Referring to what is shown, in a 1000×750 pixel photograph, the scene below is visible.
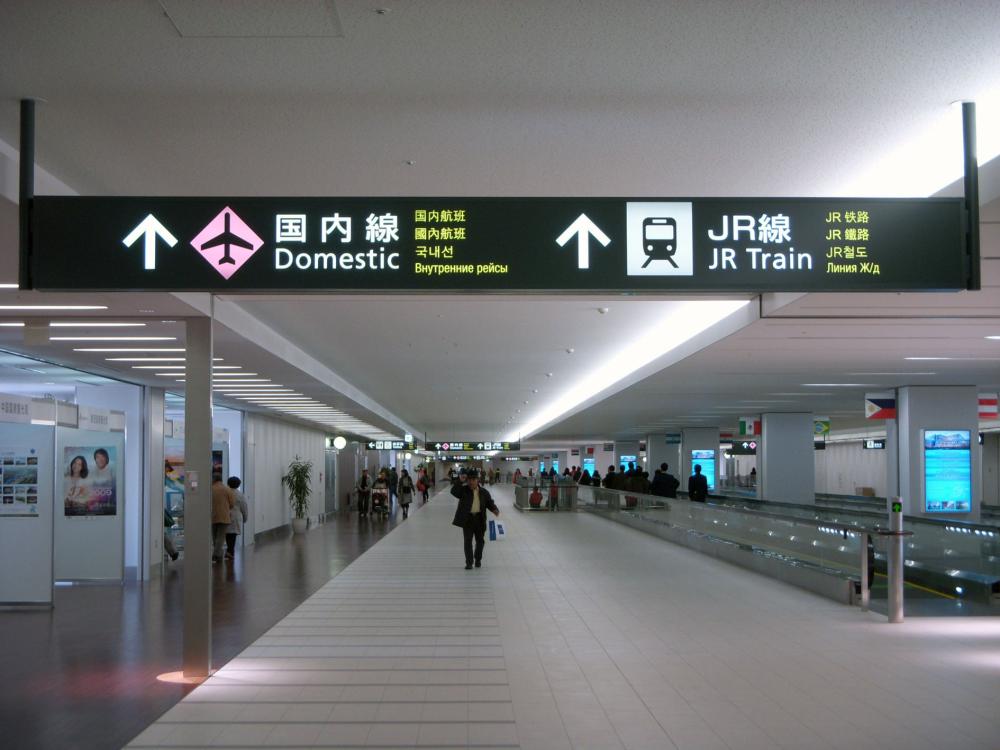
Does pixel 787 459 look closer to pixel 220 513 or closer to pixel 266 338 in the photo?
pixel 220 513

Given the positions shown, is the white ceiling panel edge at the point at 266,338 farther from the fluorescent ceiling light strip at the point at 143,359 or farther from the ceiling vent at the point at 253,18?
the ceiling vent at the point at 253,18

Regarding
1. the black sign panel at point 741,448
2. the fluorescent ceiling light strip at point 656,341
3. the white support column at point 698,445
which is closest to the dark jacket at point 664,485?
the fluorescent ceiling light strip at point 656,341

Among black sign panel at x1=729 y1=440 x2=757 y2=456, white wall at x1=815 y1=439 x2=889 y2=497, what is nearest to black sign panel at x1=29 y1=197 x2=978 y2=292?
white wall at x1=815 y1=439 x2=889 y2=497

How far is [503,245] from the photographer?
A: 523 cm

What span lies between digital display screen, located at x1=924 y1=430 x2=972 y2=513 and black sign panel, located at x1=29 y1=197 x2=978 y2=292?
41.3ft

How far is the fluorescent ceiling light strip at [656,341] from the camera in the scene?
12.1 meters

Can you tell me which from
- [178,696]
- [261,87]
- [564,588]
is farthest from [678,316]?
[261,87]

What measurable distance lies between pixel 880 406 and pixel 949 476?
1.87 m

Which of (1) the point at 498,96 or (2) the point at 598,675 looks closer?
(1) the point at 498,96

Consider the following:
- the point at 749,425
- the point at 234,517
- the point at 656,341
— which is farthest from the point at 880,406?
the point at 234,517

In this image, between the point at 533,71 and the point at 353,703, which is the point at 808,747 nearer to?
the point at 353,703

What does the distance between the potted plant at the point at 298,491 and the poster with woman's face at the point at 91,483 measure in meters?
10.7

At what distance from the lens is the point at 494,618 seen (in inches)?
432

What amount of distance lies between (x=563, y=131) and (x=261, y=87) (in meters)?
1.77
